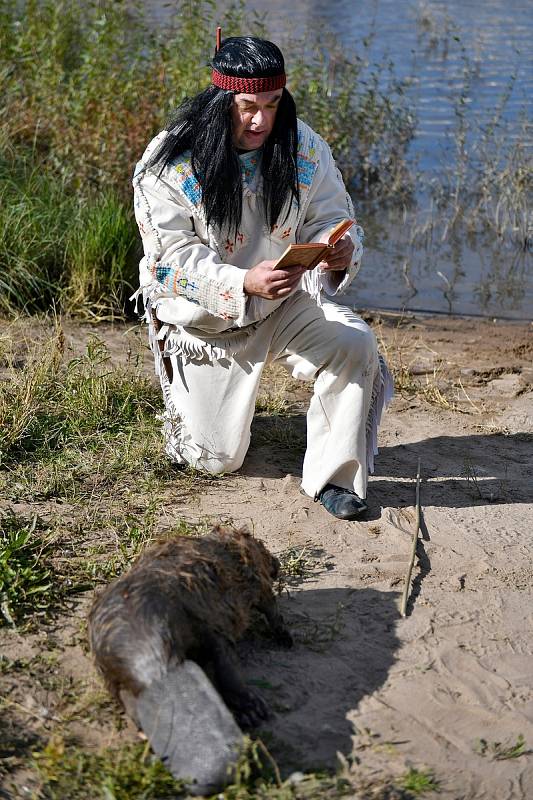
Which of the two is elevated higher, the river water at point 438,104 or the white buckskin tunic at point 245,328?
the white buckskin tunic at point 245,328

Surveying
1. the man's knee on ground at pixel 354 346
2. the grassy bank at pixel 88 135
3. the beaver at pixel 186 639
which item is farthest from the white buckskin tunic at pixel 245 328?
the grassy bank at pixel 88 135

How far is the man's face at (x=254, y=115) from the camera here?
411 cm

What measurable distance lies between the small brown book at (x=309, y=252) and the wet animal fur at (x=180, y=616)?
1.16 metres

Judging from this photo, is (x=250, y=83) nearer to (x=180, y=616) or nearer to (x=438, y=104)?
(x=180, y=616)

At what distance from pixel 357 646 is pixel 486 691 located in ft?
1.40

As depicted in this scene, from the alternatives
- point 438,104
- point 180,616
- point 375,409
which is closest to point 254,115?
point 375,409

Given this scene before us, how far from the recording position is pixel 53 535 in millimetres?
3859

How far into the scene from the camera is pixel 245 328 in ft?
14.7

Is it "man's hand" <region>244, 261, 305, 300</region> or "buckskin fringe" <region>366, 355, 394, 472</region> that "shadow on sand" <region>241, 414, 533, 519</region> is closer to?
"buckskin fringe" <region>366, 355, 394, 472</region>

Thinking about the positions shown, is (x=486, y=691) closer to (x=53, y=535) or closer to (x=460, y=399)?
(x=53, y=535)

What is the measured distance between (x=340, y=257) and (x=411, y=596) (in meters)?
1.40

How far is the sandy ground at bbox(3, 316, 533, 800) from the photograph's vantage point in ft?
9.40

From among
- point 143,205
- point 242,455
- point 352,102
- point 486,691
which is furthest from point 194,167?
point 352,102

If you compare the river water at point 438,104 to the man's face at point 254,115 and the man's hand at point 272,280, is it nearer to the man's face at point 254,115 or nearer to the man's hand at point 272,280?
the man's face at point 254,115
